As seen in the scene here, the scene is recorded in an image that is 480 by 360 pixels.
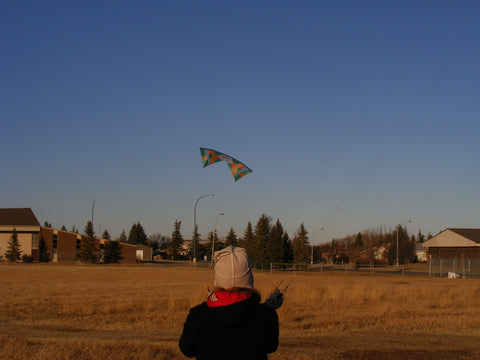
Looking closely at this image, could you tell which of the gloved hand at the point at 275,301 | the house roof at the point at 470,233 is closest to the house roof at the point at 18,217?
the house roof at the point at 470,233

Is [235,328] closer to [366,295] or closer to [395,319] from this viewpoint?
[395,319]

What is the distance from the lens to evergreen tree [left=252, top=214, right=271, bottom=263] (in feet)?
184

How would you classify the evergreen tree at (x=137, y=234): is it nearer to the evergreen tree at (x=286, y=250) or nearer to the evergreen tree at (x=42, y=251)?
the evergreen tree at (x=42, y=251)

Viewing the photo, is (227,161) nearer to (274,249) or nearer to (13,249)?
(274,249)

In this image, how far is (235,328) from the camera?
3137mm

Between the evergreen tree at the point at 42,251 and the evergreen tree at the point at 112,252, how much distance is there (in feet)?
30.0

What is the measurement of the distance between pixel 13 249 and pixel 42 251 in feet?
13.9

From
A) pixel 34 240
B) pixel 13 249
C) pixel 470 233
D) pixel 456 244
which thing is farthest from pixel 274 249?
pixel 13 249

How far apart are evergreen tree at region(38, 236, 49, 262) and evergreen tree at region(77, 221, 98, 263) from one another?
501 centimetres

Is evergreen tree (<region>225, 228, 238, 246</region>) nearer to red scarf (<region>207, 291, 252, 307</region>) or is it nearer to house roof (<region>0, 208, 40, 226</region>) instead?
house roof (<region>0, 208, 40, 226</region>)

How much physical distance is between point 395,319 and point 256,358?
1309 cm

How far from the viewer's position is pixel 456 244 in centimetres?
7000

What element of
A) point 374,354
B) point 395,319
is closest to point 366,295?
point 395,319

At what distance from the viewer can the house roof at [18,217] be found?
8150 centimetres
